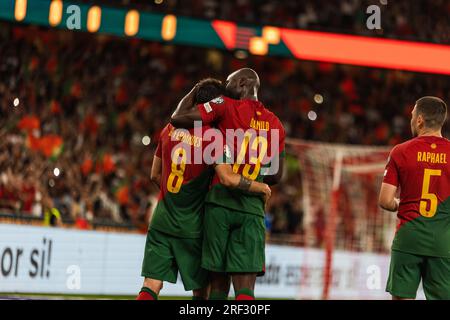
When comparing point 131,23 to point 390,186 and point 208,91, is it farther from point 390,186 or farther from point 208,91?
point 390,186

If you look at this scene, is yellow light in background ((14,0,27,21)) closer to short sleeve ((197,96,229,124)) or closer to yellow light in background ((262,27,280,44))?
yellow light in background ((262,27,280,44))

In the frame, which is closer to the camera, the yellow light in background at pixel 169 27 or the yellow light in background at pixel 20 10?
the yellow light in background at pixel 20 10

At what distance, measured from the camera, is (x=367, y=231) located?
1581cm

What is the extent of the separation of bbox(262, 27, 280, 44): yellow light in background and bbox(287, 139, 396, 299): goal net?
2.30m

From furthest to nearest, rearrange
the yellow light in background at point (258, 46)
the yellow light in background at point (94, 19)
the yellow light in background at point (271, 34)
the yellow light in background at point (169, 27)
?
1. the yellow light in background at point (271, 34)
2. the yellow light in background at point (258, 46)
3. the yellow light in background at point (169, 27)
4. the yellow light in background at point (94, 19)

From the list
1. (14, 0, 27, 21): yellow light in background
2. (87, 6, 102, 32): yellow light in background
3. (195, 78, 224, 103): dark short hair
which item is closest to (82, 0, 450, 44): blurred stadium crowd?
(87, 6, 102, 32): yellow light in background

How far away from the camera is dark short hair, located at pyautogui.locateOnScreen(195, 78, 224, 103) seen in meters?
6.46

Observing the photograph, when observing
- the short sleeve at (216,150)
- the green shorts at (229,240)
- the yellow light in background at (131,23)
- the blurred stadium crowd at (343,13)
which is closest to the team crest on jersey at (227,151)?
the short sleeve at (216,150)

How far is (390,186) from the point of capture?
621 centimetres

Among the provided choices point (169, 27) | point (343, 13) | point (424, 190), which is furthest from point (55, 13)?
point (424, 190)

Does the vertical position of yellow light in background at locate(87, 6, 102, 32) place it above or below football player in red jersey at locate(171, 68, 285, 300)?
above

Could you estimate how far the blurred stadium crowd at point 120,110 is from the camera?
13.7 metres

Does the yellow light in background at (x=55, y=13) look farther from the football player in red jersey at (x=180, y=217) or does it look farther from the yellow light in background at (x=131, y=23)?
the football player in red jersey at (x=180, y=217)

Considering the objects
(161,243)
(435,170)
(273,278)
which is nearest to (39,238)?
(273,278)
